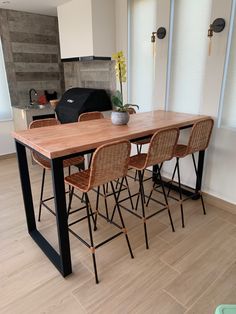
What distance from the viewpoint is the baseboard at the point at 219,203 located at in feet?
8.38

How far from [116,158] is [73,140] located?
337mm

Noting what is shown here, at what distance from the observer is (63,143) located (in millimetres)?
1636

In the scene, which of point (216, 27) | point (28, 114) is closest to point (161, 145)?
point (216, 27)

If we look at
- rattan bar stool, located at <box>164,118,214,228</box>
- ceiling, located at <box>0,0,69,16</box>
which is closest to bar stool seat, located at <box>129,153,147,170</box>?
rattan bar stool, located at <box>164,118,214,228</box>

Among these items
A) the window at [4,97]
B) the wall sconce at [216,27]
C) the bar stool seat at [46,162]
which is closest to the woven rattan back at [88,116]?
the bar stool seat at [46,162]

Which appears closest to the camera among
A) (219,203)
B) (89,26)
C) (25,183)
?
(25,183)

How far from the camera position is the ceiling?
3328 mm

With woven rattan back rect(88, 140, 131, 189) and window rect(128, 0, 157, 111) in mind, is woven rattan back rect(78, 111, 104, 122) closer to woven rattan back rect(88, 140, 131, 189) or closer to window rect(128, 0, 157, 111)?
window rect(128, 0, 157, 111)

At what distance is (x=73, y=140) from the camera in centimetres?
171

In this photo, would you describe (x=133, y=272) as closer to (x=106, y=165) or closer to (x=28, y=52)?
(x=106, y=165)

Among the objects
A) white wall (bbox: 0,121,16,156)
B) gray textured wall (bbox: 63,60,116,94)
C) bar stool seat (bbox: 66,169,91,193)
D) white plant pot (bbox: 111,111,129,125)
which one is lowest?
white wall (bbox: 0,121,16,156)

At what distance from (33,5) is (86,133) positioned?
9.16 ft

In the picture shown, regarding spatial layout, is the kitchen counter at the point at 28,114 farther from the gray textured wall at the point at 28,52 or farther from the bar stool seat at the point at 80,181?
the bar stool seat at the point at 80,181

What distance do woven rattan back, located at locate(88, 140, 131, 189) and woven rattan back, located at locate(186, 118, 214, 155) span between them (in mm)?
833
